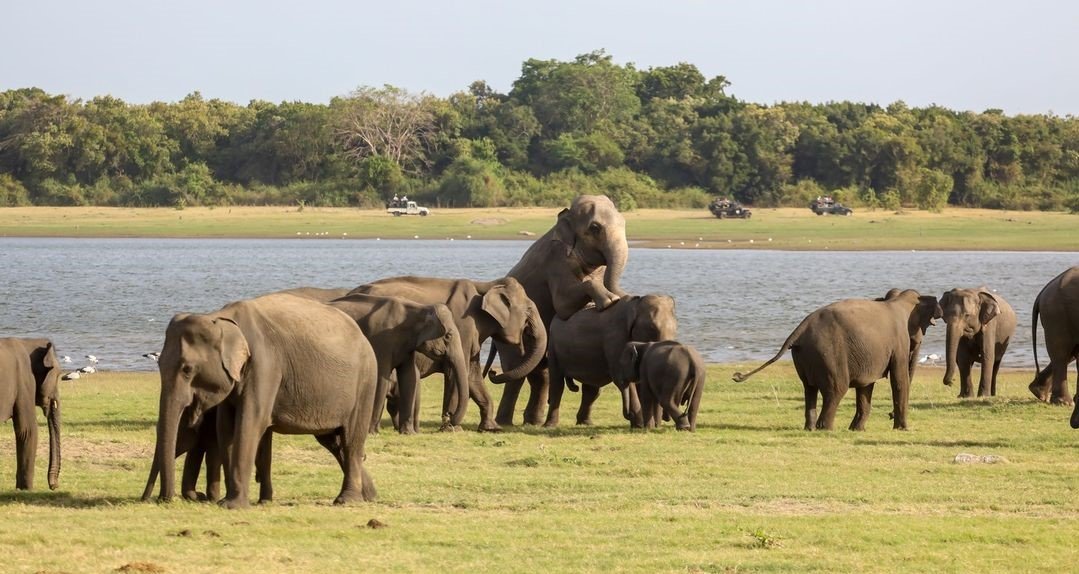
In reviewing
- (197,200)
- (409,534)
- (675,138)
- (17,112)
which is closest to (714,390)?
(409,534)

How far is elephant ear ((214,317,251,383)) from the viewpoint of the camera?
10469 mm

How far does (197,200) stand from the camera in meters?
80.3

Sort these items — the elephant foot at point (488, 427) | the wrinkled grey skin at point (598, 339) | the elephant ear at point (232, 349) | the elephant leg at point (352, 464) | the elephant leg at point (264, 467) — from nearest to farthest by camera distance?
1. the elephant ear at point (232, 349)
2. the elephant leg at point (264, 467)
3. the elephant leg at point (352, 464)
4. the elephant foot at point (488, 427)
5. the wrinkled grey skin at point (598, 339)

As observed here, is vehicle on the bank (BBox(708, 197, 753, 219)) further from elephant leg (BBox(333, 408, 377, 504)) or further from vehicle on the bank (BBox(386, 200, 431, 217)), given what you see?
elephant leg (BBox(333, 408, 377, 504))

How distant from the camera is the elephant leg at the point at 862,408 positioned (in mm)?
16844

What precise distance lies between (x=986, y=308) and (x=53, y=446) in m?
12.8

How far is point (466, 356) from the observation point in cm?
1683

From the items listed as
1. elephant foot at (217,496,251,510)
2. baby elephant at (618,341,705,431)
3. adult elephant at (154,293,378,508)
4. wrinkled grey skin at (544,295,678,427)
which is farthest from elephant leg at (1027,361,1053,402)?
elephant foot at (217,496,251,510)

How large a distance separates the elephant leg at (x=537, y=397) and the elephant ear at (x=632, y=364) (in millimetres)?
1864

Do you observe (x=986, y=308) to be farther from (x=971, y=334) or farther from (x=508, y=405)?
(x=508, y=405)

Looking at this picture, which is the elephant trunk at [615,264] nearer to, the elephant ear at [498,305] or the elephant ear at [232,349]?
the elephant ear at [498,305]

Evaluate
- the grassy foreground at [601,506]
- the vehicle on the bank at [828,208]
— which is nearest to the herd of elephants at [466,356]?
the grassy foreground at [601,506]

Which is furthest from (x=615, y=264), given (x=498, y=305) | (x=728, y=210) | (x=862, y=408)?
(x=728, y=210)

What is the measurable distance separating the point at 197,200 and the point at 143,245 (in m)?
11.2
